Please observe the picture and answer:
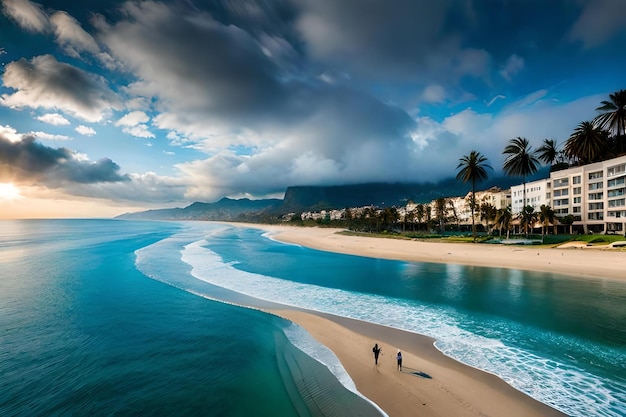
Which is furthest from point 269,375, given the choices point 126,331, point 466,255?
point 466,255

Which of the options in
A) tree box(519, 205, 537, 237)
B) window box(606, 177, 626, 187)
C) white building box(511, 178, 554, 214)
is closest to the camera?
window box(606, 177, 626, 187)

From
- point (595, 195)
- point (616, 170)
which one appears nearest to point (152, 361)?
point (616, 170)

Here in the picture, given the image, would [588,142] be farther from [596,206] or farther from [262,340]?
[262,340]

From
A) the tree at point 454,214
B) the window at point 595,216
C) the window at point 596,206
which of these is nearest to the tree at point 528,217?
the window at point 595,216

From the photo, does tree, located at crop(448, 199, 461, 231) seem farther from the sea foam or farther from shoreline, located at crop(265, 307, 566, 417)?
shoreline, located at crop(265, 307, 566, 417)

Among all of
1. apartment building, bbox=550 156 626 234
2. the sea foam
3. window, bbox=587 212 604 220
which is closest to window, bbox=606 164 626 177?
apartment building, bbox=550 156 626 234

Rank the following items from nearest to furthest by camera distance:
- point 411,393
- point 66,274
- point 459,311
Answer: point 411,393
point 459,311
point 66,274

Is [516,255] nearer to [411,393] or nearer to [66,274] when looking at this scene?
[411,393]

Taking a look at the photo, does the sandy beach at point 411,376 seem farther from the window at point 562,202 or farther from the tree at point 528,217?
the window at point 562,202
